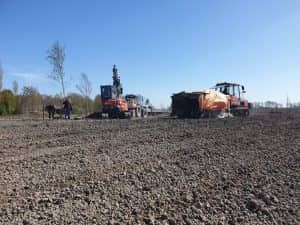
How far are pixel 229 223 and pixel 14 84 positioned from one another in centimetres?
4780

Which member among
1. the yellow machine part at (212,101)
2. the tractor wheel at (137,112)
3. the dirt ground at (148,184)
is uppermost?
the yellow machine part at (212,101)

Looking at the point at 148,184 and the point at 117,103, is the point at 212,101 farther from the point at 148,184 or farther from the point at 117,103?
the point at 148,184

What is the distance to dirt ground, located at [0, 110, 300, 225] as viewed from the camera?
395cm

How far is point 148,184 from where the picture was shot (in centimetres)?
497

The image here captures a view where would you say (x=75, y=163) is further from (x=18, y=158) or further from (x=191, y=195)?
(x=191, y=195)

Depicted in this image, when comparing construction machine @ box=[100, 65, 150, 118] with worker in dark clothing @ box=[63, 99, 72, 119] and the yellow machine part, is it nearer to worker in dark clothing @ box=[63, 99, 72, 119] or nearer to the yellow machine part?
worker in dark clothing @ box=[63, 99, 72, 119]

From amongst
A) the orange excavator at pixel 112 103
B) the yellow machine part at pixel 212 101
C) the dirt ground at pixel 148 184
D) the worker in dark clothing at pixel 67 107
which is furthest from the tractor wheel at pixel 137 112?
the dirt ground at pixel 148 184

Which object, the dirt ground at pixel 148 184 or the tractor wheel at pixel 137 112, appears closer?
the dirt ground at pixel 148 184

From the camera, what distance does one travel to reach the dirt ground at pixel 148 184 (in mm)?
3945

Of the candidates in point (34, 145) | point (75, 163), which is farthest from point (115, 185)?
point (34, 145)

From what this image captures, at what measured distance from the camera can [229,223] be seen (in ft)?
13.1

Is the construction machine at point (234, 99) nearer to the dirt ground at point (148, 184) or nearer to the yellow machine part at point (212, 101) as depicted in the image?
the yellow machine part at point (212, 101)

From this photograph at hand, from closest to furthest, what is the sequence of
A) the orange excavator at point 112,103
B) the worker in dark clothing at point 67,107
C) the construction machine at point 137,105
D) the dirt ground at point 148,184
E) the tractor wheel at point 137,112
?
the dirt ground at point 148,184
the worker in dark clothing at point 67,107
the orange excavator at point 112,103
the construction machine at point 137,105
the tractor wheel at point 137,112

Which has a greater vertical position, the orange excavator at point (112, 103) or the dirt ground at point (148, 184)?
the orange excavator at point (112, 103)
